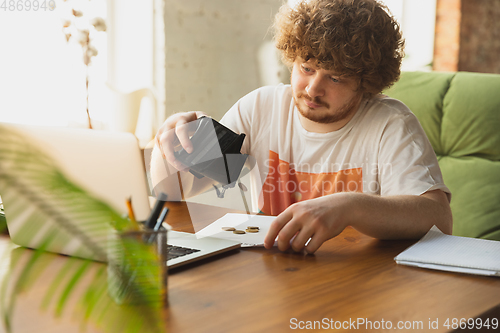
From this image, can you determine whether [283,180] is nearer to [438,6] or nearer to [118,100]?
[118,100]

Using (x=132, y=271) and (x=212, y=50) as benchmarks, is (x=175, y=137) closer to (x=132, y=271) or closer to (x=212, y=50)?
(x=132, y=271)

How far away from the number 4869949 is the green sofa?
5.38 feet

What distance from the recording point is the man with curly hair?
1238mm

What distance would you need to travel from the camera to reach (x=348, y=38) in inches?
53.6

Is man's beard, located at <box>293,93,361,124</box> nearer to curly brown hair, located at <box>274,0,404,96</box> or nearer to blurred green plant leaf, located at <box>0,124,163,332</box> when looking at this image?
curly brown hair, located at <box>274,0,404,96</box>

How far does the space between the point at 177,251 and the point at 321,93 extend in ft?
2.40

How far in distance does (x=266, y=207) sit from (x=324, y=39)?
54 cm

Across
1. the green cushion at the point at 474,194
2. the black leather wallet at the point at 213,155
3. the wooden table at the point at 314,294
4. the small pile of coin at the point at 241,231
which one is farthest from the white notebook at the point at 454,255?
the green cushion at the point at 474,194

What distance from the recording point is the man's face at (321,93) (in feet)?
4.48

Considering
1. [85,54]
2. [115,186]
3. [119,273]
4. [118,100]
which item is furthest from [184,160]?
[85,54]

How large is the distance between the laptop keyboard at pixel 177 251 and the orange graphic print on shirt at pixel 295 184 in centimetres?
59

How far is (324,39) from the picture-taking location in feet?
4.33

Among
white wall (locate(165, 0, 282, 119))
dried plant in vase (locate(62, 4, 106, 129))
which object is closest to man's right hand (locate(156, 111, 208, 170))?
dried plant in vase (locate(62, 4, 106, 129))

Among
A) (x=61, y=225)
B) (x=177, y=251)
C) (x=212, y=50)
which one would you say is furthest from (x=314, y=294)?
(x=212, y=50)
